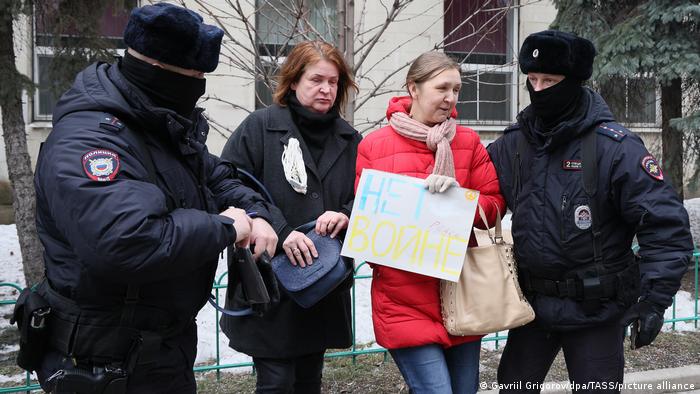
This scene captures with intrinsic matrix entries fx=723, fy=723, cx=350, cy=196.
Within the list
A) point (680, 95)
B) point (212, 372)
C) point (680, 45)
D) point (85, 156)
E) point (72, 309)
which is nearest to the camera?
point (85, 156)

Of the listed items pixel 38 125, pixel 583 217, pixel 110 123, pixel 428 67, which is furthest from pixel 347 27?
pixel 38 125

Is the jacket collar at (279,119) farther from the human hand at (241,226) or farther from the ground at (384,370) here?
the ground at (384,370)

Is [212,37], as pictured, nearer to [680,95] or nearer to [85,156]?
[85,156]

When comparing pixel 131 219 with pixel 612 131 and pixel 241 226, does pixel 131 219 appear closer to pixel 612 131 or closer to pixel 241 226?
pixel 241 226

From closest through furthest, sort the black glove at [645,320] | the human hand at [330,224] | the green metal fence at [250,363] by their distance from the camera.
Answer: the black glove at [645,320], the human hand at [330,224], the green metal fence at [250,363]

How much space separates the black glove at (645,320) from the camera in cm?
284

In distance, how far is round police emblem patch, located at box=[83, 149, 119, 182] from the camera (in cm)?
193

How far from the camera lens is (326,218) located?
3062 mm

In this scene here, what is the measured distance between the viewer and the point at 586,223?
2949 mm

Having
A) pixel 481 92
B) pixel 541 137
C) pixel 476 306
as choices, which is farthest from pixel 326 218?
pixel 481 92

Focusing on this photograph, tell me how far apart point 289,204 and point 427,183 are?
67 cm

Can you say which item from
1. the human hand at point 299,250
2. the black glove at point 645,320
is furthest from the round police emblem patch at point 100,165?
the black glove at point 645,320

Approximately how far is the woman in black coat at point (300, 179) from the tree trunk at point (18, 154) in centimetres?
322

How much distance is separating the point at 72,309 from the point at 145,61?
2.51 feet
